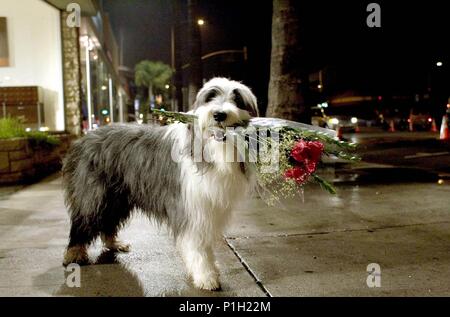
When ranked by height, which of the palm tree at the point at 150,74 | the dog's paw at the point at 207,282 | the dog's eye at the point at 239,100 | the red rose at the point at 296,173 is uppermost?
the palm tree at the point at 150,74

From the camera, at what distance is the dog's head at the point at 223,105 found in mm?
3479

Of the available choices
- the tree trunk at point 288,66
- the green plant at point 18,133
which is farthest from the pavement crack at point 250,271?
the green plant at point 18,133

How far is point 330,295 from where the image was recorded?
3.65 meters

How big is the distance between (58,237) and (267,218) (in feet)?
7.94

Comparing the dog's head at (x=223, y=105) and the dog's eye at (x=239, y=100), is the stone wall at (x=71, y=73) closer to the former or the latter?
the dog's head at (x=223, y=105)

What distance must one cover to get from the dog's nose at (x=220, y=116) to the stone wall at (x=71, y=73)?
11830 mm

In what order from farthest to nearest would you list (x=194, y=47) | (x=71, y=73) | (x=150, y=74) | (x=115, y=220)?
(x=150, y=74) < (x=194, y=47) < (x=71, y=73) < (x=115, y=220)

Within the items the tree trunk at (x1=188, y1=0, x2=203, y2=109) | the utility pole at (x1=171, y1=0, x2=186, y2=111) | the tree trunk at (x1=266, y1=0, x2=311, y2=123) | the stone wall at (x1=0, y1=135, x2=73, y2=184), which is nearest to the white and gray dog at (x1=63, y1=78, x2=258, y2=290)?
the stone wall at (x1=0, y1=135, x2=73, y2=184)

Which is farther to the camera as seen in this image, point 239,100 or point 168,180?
point 168,180

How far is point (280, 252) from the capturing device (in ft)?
15.6

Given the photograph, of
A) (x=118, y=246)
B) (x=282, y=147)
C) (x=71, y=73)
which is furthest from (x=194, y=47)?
(x=282, y=147)

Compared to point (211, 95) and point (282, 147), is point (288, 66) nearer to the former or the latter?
point (282, 147)

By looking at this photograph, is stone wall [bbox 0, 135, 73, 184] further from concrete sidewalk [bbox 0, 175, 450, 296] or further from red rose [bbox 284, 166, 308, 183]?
red rose [bbox 284, 166, 308, 183]

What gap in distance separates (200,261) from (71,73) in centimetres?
1171
